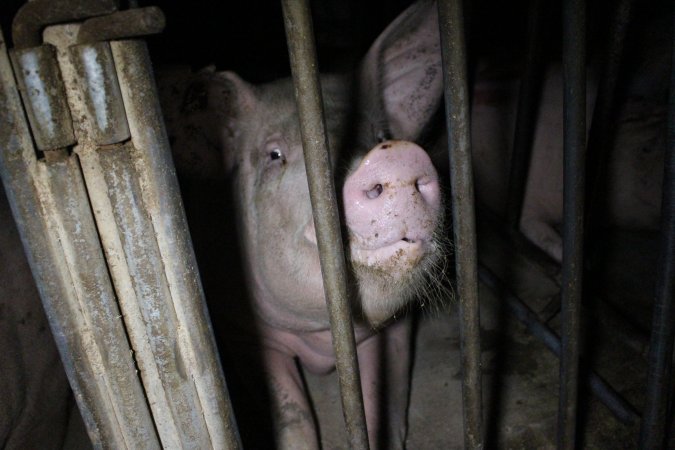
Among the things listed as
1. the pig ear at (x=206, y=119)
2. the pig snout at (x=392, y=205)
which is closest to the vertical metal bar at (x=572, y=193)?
the pig snout at (x=392, y=205)

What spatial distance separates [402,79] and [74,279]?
1.61 metres

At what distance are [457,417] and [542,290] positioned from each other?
128cm

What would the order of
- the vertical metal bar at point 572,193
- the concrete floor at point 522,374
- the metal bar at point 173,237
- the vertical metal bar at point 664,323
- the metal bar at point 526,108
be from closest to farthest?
the metal bar at point 173,237
the vertical metal bar at point 572,193
the vertical metal bar at point 664,323
the concrete floor at point 522,374
the metal bar at point 526,108

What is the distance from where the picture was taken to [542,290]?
325cm

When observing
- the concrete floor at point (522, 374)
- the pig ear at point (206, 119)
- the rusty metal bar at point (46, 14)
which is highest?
the rusty metal bar at point (46, 14)

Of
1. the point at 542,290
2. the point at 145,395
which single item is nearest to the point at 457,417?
the point at 542,290

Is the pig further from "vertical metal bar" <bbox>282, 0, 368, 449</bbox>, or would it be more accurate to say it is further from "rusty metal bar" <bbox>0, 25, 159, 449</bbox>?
"rusty metal bar" <bbox>0, 25, 159, 449</bbox>

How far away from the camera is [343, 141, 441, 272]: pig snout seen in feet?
4.72

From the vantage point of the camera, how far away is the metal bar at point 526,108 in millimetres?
2396

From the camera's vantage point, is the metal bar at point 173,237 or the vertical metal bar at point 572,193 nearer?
the metal bar at point 173,237

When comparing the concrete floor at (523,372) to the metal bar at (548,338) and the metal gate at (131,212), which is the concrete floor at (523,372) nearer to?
the metal bar at (548,338)

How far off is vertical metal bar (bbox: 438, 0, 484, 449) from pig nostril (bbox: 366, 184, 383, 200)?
383 mm

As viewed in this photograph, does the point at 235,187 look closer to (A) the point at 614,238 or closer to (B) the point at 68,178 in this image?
(B) the point at 68,178

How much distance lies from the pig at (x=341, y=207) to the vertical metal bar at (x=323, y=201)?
0.48m
